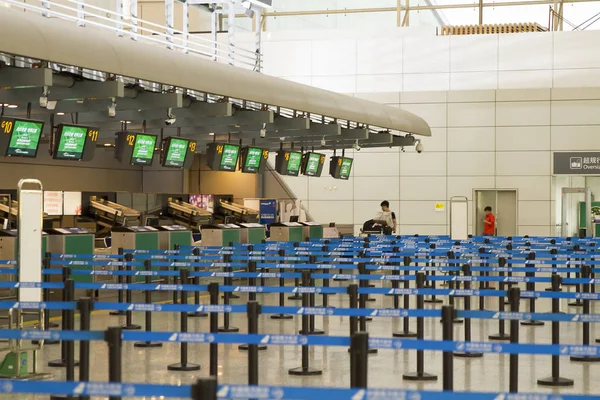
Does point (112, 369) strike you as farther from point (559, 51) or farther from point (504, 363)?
point (559, 51)

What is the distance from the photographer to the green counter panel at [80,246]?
1708 centimetres

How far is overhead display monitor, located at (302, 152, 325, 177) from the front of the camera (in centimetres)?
2659

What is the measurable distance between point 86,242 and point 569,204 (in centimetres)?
2071

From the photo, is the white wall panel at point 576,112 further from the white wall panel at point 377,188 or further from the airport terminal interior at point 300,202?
the white wall panel at point 377,188

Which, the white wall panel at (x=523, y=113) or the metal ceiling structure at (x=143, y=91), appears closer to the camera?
the metal ceiling structure at (x=143, y=91)

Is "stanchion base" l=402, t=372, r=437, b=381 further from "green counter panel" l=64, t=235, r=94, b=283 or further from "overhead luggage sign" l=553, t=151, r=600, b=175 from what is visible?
"overhead luggage sign" l=553, t=151, r=600, b=175

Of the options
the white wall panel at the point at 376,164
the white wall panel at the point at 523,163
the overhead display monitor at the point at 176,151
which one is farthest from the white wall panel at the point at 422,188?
the overhead display monitor at the point at 176,151

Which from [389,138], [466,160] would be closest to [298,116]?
[389,138]

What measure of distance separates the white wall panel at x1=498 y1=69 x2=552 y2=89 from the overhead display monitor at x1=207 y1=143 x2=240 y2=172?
14.2 metres

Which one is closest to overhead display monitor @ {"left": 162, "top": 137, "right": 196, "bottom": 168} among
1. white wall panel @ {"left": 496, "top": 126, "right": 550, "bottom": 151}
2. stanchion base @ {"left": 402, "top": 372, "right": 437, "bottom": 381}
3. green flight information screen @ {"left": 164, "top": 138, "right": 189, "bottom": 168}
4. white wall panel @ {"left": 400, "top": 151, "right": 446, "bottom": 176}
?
green flight information screen @ {"left": 164, "top": 138, "right": 189, "bottom": 168}

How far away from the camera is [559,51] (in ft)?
109

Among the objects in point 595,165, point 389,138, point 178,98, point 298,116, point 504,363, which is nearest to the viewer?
point 504,363

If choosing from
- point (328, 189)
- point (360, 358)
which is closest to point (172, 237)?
point (328, 189)

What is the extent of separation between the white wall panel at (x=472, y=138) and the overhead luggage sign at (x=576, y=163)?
2.24 m
